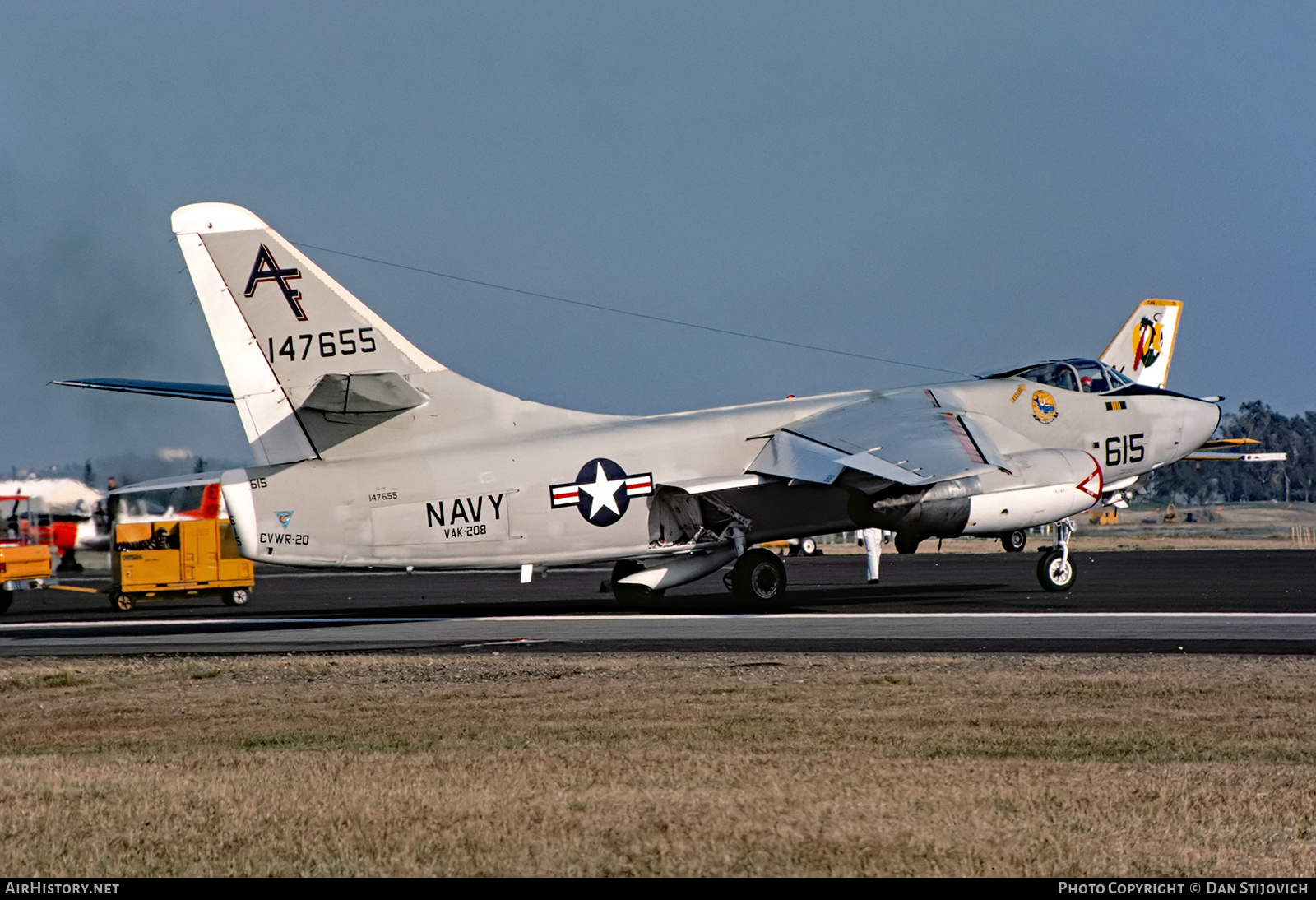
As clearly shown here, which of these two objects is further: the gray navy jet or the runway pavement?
the gray navy jet

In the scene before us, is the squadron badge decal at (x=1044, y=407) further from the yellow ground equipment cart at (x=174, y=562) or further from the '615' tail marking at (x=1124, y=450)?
the yellow ground equipment cart at (x=174, y=562)

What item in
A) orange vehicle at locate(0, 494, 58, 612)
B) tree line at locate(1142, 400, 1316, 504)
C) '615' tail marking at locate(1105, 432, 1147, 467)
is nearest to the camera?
'615' tail marking at locate(1105, 432, 1147, 467)

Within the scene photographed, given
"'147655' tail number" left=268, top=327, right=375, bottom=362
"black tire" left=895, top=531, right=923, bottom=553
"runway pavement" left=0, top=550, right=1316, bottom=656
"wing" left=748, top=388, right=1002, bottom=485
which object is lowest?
"runway pavement" left=0, top=550, right=1316, bottom=656

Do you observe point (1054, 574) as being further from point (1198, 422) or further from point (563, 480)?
point (563, 480)

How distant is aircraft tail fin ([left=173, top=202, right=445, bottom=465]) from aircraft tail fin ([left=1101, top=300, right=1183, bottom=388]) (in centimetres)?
3311

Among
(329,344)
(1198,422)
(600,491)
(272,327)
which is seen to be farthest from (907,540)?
(272,327)

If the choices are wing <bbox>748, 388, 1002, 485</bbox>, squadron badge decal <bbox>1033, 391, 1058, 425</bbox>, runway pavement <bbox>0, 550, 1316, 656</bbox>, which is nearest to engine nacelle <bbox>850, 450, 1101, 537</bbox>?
wing <bbox>748, 388, 1002, 485</bbox>

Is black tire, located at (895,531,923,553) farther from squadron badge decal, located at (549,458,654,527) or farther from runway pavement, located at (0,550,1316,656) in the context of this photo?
squadron badge decal, located at (549,458,654,527)

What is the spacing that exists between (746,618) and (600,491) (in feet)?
10.5

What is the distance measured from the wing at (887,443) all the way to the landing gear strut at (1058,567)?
3.16 metres

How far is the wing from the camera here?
2089 cm

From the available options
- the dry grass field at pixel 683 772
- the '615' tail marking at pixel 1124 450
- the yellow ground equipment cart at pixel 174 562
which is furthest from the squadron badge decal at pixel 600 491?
the yellow ground equipment cart at pixel 174 562

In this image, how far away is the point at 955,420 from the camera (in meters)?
23.2

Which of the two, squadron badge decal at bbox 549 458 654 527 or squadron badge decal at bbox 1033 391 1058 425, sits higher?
squadron badge decal at bbox 1033 391 1058 425
